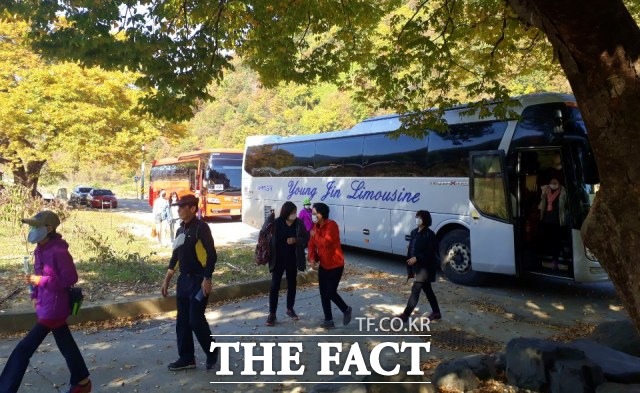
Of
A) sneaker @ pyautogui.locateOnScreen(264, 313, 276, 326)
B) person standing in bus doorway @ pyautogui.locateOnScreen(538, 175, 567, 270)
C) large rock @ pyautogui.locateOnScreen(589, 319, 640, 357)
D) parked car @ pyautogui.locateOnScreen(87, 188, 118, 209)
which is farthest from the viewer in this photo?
parked car @ pyautogui.locateOnScreen(87, 188, 118, 209)

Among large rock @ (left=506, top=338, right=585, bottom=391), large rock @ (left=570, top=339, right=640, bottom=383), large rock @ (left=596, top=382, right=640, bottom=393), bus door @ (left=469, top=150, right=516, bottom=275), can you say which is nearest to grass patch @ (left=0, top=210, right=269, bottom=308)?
bus door @ (left=469, top=150, right=516, bottom=275)

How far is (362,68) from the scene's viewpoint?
1002cm

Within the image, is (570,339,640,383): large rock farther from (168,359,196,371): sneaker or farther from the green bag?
the green bag

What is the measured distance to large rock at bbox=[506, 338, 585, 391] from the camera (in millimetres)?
3928

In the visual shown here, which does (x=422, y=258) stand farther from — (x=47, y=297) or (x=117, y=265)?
(x=117, y=265)

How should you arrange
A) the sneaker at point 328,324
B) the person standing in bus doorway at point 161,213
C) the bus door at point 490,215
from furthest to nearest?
the person standing in bus doorway at point 161,213, the bus door at point 490,215, the sneaker at point 328,324

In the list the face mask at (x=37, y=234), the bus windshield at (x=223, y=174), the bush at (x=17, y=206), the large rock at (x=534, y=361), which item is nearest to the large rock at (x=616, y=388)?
the large rock at (x=534, y=361)

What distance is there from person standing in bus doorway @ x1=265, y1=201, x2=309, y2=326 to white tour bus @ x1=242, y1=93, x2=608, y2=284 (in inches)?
A: 141

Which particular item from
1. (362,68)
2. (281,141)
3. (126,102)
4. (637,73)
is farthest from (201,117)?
(637,73)

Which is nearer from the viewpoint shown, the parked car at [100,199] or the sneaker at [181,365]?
the sneaker at [181,365]

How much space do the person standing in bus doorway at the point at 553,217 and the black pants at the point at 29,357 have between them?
23.3 ft

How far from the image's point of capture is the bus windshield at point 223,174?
2234cm

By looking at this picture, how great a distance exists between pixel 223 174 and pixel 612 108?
20.5 meters

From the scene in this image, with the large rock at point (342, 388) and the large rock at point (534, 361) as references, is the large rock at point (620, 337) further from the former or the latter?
the large rock at point (342, 388)
